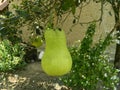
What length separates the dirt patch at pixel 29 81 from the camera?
477 centimetres

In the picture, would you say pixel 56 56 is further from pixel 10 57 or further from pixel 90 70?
pixel 10 57

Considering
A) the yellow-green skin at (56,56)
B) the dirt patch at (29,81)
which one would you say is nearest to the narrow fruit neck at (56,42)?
the yellow-green skin at (56,56)

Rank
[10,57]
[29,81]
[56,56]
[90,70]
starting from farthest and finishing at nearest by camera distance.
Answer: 1. [10,57]
2. [29,81]
3. [90,70]
4. [56,56]

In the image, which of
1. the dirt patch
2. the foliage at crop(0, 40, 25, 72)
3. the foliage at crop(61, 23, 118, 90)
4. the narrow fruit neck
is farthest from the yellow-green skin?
the foliage at crop(0, 40, 25, 72)

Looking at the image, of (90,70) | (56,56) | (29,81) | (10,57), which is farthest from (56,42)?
(10,57)

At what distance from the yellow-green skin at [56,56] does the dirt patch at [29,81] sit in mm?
2910

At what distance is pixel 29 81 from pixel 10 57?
84 cm

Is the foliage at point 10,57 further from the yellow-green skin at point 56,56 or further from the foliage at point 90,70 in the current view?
the yellow-green skin at point 56,56

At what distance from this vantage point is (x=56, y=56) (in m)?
1.57

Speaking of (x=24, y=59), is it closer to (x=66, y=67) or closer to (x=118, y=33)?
(x=118, y=33)

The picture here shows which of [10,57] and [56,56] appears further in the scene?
[10,57]

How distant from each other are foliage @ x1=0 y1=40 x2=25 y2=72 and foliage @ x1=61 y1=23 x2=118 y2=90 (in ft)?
5.60

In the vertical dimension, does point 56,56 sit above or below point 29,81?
above

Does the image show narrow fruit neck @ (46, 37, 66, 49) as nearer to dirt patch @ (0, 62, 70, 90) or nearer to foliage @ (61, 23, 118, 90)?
foliage @ (61, 23, 118, 90)
